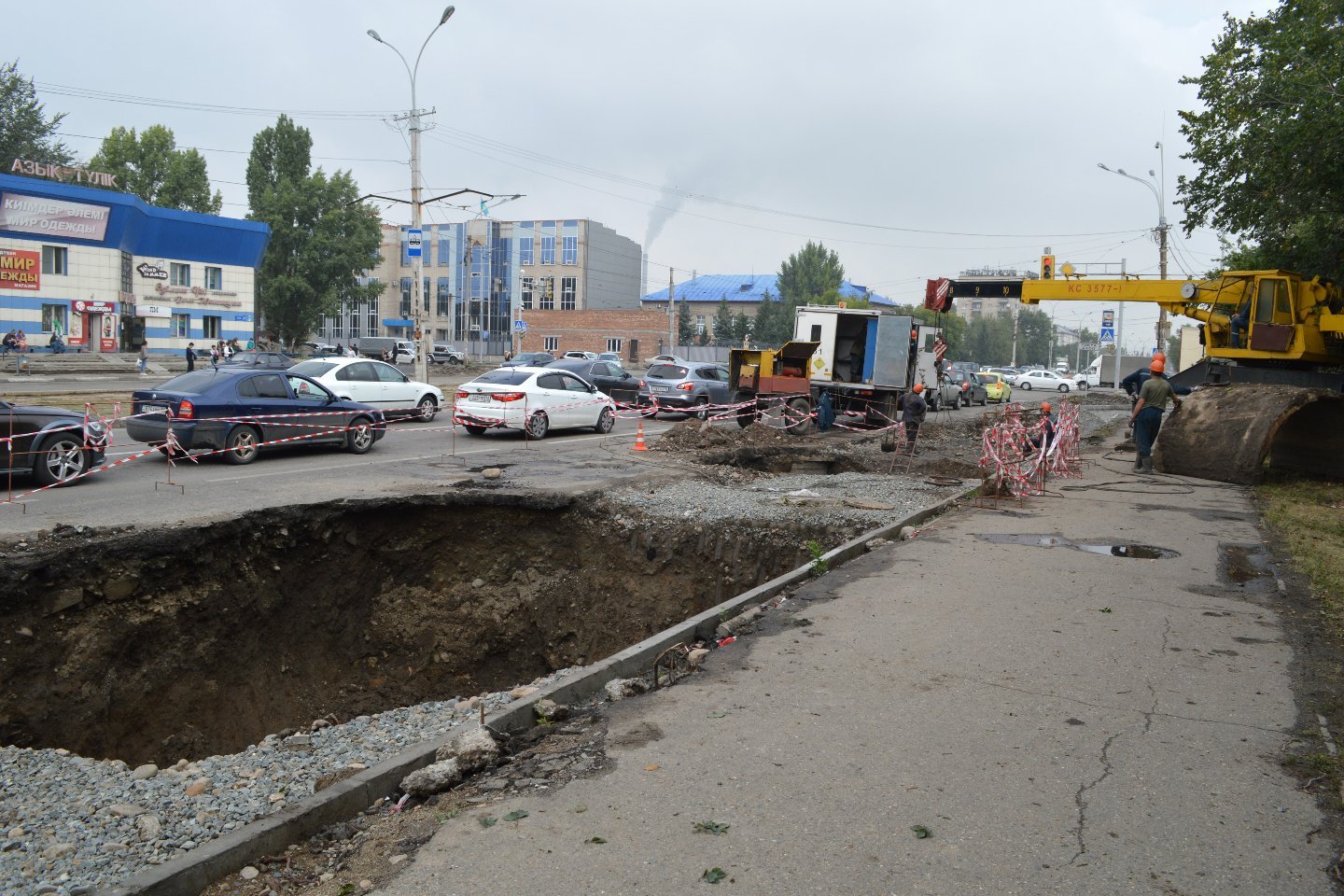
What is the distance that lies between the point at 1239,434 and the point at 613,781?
14101 millimetres

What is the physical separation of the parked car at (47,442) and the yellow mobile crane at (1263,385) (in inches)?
642

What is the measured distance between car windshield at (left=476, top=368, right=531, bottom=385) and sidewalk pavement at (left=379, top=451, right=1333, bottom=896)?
14207mm

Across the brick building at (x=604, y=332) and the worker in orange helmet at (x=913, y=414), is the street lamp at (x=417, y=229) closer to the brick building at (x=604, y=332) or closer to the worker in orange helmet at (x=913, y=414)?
the worker in orange helmet at (x=913, y=414)

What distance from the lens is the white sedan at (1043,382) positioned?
2667 inches

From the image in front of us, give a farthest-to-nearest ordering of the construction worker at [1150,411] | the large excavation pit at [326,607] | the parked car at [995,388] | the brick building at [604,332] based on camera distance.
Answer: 1. the brick building at [604,332]
2. the parked car at [995,388]
3. the construction worker at [1150,411]
4. the large excavation pit at [326,607]

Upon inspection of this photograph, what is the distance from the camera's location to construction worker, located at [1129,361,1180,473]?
16.0m

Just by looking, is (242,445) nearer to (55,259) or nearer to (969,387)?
(969,387)

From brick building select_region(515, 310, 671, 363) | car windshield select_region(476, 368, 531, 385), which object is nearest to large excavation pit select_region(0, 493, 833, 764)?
car windshield select_region(476, 368, 531, 385)

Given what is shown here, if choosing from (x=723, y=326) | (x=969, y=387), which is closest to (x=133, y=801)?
(x=969, y=387)

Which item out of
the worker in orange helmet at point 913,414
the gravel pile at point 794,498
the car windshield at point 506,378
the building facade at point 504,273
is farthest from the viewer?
the building facade at point 504,273

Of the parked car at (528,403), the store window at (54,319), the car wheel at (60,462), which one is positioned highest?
the store window at (54,319)

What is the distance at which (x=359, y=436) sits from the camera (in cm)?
1739

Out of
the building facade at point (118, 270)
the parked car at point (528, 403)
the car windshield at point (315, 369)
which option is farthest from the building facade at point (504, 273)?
the parked car at point (528, 403)

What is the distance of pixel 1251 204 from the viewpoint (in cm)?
Result: 1994
